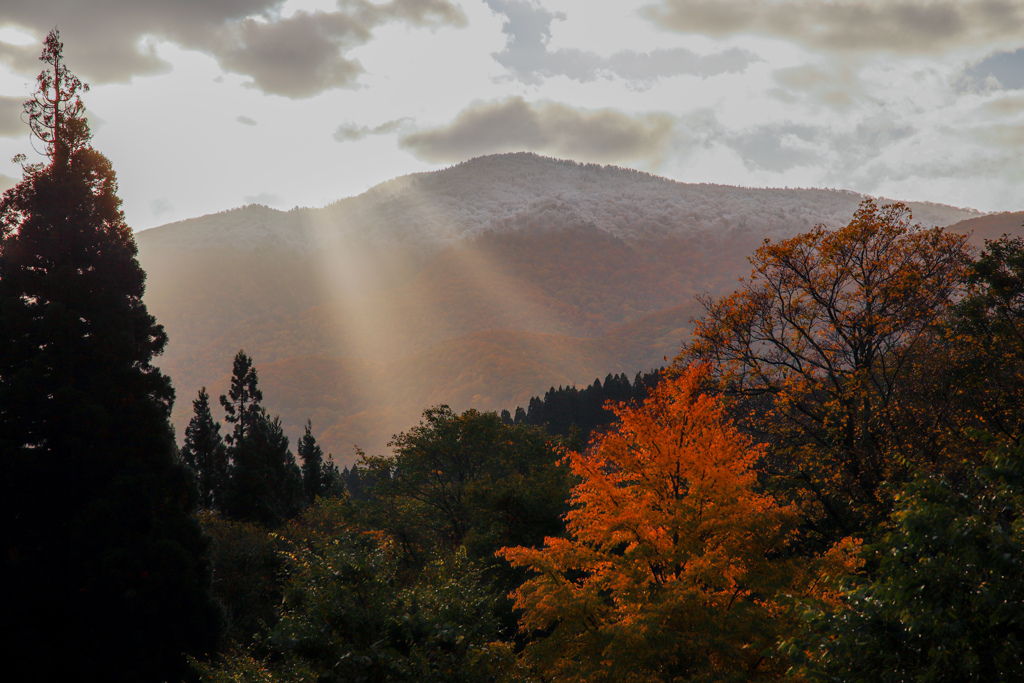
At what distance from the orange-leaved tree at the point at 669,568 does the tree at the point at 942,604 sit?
173 inches

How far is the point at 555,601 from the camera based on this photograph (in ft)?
43.6

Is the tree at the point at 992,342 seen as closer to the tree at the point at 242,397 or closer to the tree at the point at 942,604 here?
the tree at the point at 942,604

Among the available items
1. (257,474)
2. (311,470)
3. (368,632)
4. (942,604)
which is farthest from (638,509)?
(311,470)

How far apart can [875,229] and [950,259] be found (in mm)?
2323

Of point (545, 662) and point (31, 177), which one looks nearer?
point (545, 662)

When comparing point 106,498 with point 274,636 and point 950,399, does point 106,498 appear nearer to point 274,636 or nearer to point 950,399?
point 274,636

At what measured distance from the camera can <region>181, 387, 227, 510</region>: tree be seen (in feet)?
156

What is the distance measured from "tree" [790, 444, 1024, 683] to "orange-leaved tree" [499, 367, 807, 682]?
173 inches

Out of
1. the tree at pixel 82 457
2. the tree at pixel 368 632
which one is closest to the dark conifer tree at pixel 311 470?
the tree at pixel 82 457

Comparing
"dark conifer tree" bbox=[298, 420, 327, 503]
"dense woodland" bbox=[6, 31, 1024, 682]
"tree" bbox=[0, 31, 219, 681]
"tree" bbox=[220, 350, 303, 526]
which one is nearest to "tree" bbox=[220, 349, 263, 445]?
"tree" bbox=[220, 350, 303, 526]

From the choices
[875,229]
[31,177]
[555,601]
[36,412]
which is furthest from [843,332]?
[31,177]

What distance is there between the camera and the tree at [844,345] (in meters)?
17.7

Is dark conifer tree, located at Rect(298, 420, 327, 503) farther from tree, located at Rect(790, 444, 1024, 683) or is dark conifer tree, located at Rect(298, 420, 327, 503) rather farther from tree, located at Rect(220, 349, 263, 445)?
tree, located at Rect(790, 444, 1024, 683)

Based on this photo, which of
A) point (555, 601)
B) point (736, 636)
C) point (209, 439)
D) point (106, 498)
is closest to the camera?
point (736, 636)
